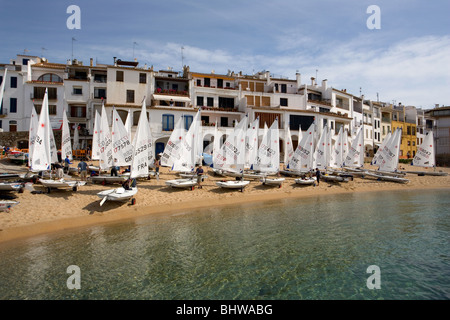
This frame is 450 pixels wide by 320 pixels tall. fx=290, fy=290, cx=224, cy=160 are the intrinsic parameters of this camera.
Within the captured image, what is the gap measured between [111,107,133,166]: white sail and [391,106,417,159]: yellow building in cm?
6928

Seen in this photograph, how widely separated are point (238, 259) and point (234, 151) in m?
16.9

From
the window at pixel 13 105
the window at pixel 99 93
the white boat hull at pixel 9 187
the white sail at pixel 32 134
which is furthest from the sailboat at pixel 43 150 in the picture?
the window at pixel 13 105

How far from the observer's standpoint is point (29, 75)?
159 ft

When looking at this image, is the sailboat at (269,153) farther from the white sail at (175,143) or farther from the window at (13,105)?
the window at (13,105)

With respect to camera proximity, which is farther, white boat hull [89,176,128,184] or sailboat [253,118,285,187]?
sailboat [253,118,285,187]

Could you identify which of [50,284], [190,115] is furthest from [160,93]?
[50,284]

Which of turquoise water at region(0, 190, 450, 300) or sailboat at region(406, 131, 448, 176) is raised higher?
sailboat at region(406, 131, 448, 176)

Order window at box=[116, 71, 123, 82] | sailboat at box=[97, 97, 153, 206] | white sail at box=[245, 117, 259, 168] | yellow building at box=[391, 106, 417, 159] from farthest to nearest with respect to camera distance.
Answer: yellow building at box=[391, 106, 417, 159] → window at box=[116, 71, 123, 82] → white sail at box=[245, 117, 259, 168] → sailboat at box=[97, 97, 153, 206]

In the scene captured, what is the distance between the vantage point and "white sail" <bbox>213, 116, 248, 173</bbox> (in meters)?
28.5

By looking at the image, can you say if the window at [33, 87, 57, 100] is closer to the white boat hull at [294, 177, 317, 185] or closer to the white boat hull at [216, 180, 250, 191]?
the white boat hull at [216, 180, 250, 191]

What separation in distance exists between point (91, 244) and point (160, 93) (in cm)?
3538

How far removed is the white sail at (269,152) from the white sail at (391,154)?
16902 millimetres

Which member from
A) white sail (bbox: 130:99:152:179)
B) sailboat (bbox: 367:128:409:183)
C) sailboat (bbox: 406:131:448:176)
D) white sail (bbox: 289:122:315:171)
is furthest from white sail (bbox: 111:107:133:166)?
sailboat (bbox: 406:131:448:176)
